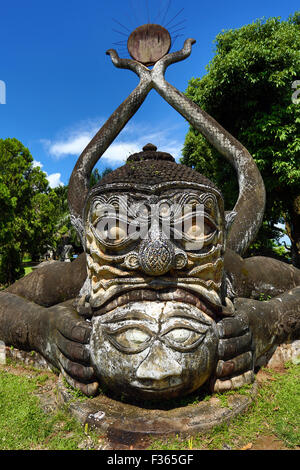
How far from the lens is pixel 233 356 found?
2.65 meters

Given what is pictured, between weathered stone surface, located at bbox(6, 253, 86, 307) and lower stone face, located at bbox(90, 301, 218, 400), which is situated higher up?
weathered stone surface, located at bbox(6, 253, 86, 307)

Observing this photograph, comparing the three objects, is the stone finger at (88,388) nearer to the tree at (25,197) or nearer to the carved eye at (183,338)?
the carved eye at (183,338)

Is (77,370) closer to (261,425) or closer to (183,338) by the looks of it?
(183,338)

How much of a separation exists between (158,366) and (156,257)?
82 cm

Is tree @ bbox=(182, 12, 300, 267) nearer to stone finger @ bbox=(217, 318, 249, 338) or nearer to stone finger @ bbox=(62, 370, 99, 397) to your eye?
stone finger @ bbox=(217, 318, 249, 338)

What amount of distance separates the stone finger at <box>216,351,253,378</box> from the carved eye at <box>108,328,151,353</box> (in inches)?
27.4

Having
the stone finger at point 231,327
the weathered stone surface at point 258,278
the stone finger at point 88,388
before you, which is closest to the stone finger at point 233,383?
the stone finger at point 231,327

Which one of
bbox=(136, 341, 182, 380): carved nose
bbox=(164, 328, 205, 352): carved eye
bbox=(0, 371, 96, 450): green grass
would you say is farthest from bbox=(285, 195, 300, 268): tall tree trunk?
bbox=(0, 371, 96, 450): green grass

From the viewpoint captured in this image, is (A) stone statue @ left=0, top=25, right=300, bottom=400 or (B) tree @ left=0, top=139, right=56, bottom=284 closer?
(A) stone statue @ left=0, top=25, right=300, bottom=400

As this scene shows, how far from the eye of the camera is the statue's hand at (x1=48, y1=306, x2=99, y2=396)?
8.51 feet

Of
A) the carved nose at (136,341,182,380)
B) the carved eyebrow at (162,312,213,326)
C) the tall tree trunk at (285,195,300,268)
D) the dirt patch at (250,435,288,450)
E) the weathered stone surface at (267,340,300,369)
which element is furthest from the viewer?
the tall tree trunk at (285,195,300,268)

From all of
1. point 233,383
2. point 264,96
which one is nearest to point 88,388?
point 233,383
